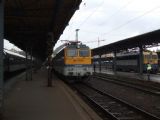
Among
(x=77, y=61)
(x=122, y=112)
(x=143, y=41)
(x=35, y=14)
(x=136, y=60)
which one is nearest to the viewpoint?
(x=122, y=112)

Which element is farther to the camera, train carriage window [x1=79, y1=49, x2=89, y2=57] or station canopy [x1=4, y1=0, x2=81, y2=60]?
train carriage window [x1=79, y1=49, x2=89, y2=57]

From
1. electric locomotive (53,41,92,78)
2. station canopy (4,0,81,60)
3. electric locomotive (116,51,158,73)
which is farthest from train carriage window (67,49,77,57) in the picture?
electric locomotive (116,51,158,73)

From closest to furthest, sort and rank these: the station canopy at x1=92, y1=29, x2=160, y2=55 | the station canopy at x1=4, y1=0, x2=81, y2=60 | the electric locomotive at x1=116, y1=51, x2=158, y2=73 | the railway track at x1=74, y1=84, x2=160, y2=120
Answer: the railway track at x1=74, y1=84, x2=160, y2=120 < the station canopy at x1=4, y1=0, x2=81, y2=60 < the station canopy at x1=92, y1=29, x2=160, y2=55 < the electric locomotive at x1=116, y1=51, x2=158, y2=73

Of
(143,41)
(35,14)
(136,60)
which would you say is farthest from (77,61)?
(136,60)

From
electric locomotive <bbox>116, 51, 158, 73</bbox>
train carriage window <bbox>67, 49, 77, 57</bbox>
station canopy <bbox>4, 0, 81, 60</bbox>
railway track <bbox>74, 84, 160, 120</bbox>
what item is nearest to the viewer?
railway track <bbox>74, 84, 160, 120</bbox>

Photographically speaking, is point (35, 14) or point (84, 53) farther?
point (84, 53)

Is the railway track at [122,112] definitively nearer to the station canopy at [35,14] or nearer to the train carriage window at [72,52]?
the station canopy at [35,14]

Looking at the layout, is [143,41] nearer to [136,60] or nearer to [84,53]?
[84,53]

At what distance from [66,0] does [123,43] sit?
23981 mm

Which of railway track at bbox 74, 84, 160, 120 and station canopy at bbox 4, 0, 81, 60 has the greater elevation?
station canopy at bbox 4, 0, 81, 60

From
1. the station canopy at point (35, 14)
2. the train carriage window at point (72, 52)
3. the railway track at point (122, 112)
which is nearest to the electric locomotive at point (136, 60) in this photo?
the train carriage window at point (72, 52)

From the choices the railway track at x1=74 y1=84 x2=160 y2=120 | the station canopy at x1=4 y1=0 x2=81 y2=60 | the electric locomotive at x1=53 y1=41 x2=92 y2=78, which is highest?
the station canopy at x1=4 y1=0 x2=81 y2=60

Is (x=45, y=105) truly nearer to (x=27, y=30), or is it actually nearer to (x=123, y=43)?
(x=27, y=30)

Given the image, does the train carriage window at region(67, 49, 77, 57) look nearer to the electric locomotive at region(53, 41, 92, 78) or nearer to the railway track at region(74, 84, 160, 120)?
the electric locomotive at region(53, 41, 92, 78)
